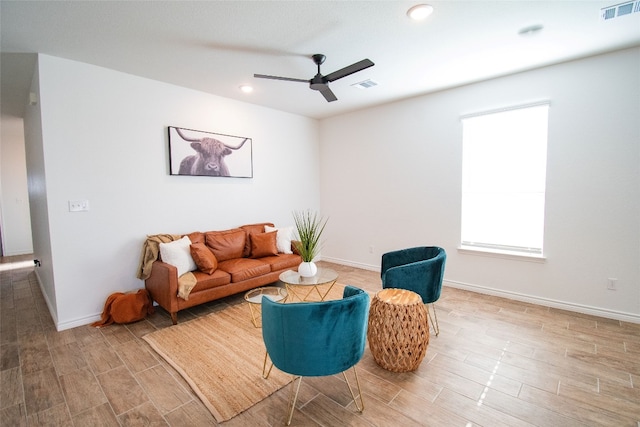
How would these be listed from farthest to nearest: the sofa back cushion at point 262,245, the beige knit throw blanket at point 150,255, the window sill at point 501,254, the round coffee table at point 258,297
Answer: the sofa back cushion at point 262,245
the window sill at point 501,254
the beige knit throw blanket at point 150,255
the round coffee table at point 258,297

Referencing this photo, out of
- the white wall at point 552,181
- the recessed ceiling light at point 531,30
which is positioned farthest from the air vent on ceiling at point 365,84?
the recessed ceiling light at point 531,30

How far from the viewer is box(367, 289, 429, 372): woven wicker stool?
2123 millimetres

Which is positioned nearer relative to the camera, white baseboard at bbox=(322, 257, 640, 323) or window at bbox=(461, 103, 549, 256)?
white baseboard at bbox=(322, 257, 640, 323)

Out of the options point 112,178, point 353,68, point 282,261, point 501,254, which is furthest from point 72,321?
point 501,254

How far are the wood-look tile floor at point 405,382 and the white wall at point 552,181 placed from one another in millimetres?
565

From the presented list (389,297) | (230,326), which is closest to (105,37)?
(230,326)

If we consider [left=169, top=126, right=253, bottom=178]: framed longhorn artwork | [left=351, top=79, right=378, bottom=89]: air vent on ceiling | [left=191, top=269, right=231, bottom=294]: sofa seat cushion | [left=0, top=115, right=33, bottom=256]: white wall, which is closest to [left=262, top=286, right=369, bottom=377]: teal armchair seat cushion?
[left=191, top=269, right=231, bottom=294]: sofa seat cushion

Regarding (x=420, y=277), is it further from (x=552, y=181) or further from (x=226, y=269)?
(x=226, y=269)

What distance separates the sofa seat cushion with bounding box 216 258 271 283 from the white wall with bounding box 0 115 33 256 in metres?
6.42

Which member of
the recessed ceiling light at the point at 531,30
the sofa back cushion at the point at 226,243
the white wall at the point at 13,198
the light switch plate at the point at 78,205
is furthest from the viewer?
the white wall at the point at 13,198

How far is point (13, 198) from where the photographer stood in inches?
263

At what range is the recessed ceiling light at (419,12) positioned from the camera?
217 centimetres

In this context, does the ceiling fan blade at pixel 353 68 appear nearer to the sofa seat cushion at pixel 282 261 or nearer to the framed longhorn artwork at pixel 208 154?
the framed longhorn artwork at pixel 208 154

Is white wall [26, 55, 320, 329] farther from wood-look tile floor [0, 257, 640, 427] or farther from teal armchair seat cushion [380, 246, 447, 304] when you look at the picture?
teal armchair seat cushion [380, 246, 447, 304]
